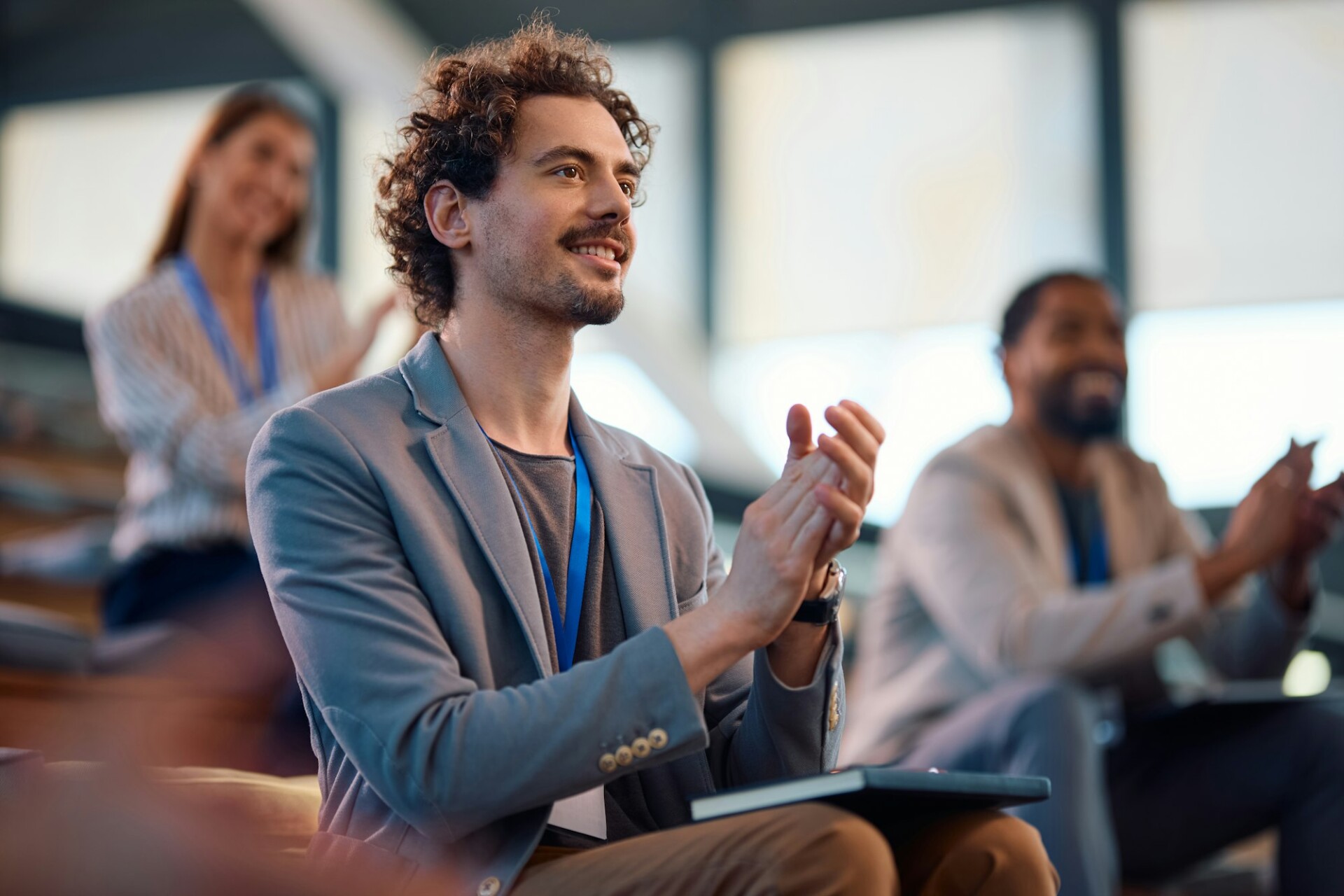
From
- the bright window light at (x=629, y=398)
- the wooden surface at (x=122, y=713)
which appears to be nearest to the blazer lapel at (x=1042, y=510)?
the wooden surface at (x=122, y=713)

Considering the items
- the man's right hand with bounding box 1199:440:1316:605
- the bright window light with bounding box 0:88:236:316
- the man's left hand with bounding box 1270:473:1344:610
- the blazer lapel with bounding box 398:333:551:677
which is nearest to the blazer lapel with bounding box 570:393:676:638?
the blazer lapel with bounding box 398:333:551:677

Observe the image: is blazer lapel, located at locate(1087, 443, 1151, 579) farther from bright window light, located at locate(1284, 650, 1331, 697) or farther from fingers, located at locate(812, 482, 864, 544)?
fingers, located at locate(812, 482, 864, 544)

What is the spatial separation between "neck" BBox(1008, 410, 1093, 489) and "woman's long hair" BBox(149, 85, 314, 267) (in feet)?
4.54

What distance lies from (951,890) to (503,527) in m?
0.47

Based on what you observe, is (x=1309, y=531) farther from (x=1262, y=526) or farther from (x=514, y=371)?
(x=514, y=371)

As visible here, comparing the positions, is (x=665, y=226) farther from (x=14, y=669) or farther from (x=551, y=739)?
(x=551, y=739)

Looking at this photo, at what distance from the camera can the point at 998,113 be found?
6766mm

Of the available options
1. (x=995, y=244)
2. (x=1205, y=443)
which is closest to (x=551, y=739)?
(x=1205, y=443)

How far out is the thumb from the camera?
123 cm

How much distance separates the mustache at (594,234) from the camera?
1.39 m

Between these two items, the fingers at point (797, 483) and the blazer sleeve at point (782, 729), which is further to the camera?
the blazer sleeve at point (782, 729)

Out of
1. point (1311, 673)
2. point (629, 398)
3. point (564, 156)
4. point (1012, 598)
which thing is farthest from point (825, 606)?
point (629, 398)

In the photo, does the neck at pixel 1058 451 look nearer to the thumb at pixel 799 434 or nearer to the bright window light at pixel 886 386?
the thumb at pixel 799 434

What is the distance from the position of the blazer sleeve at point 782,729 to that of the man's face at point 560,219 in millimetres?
342
